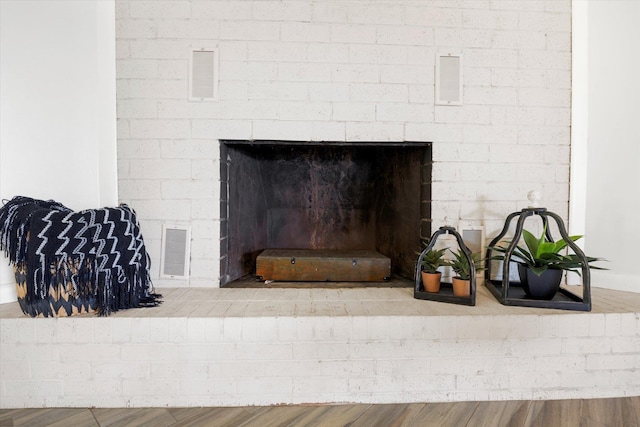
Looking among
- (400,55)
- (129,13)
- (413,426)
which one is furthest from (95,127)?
(413,426)

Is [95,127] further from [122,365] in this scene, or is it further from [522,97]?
[522,97]

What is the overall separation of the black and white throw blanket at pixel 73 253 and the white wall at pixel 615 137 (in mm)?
2394

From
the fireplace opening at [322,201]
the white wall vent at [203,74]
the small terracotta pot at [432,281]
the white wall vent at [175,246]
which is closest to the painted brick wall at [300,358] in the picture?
the small terracotta pot at [432,281]

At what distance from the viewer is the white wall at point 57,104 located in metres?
1.79

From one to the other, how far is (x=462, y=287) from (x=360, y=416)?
72 cm

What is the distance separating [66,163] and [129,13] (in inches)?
32.9

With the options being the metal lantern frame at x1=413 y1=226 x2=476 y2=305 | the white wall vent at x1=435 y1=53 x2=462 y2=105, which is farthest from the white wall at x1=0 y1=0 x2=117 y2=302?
the white wall vent at x1=435 y1=53 x2=462 y2=105

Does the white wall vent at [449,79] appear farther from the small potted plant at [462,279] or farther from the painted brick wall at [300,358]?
the painted brick wall at [300,358]

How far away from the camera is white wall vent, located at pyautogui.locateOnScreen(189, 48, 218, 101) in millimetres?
1918

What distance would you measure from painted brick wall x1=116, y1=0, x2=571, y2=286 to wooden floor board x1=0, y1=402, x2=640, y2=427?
68 centimetres

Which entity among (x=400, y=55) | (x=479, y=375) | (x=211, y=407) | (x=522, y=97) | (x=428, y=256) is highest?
(x=400, y=55)

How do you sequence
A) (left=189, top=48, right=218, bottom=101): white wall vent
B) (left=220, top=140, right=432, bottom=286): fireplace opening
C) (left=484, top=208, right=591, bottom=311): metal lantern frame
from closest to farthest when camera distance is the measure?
(left=484, top=208, right=591, bottom=311): metal lantern frame, (left=189, top=48, right=218, bottom=101): white wall vent, (left=220, top=140, right=432, bottom=286): fireplace opening

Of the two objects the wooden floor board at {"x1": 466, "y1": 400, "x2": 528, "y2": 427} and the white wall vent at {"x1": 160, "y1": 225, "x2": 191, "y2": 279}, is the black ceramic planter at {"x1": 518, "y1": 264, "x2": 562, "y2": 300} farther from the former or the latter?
the white wall vent at {"x1": 160, "y1": 225, "x2": 191, "y2": 279}

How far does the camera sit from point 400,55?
1952 millimetres
